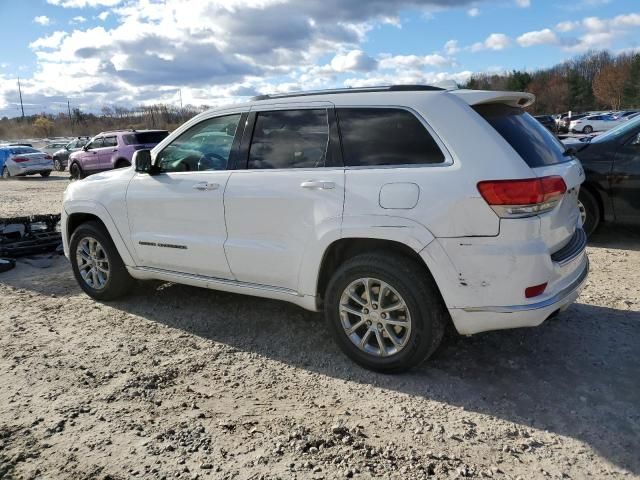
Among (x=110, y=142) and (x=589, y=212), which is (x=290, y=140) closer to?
(x=589, y=212)

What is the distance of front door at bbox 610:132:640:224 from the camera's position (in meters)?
6.47

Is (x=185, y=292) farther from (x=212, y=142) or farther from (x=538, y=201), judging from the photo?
(x=538, y=201)

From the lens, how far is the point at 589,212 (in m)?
6.80

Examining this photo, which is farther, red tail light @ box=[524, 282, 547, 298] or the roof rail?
the roof rail

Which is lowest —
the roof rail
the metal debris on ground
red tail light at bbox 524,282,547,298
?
the metal debris on ground

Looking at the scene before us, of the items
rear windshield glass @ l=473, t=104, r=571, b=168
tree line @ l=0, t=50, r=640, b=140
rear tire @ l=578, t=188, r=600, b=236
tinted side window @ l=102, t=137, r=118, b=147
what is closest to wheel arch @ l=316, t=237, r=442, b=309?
rear windshield glass @ l=473, t=104, r=571, b=168

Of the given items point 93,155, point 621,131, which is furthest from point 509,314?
point 93,155

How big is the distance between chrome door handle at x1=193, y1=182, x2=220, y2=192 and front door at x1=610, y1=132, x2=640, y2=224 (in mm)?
Answer: 5053

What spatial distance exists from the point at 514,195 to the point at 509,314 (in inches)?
27.5

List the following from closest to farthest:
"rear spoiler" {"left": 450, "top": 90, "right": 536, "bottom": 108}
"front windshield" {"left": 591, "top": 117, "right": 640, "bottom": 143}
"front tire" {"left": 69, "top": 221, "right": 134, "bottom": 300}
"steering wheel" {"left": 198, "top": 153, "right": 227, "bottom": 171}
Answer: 1. "rear spoiler" {"left": 450, "top": 90, "right": 536, "bottom": 108}
2. "steering wheel" {"left": 198, "top": 153, "right": 227, "bottom": 171}
3. "front tire" {"left": 69, "top": 221, "right": 134, "bottom": 300}
4. "front windshield" {"left": 591, "top": 117, "right": 640, "bottom": 143}

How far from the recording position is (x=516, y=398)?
3.32 m

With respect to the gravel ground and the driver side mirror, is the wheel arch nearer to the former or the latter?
the gravel ground

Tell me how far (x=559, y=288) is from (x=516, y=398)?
28.7 inches

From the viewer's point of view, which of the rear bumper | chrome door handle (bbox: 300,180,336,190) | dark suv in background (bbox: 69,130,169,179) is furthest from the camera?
dark suv in background (bbox: 69,130,169,179)
